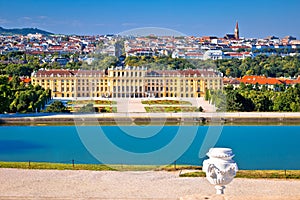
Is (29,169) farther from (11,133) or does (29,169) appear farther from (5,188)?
(11,133)

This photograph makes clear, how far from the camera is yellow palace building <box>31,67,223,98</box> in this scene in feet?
64.3

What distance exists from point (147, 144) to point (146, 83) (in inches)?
411

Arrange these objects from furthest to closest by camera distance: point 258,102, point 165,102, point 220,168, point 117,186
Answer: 1. point 165,102
2. point 258,102
3. point 117,186
4. point 220,168

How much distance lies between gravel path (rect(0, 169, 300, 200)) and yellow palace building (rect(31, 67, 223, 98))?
12.4 metres

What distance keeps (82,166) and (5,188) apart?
4.97 feet

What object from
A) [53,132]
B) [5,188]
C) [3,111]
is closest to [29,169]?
[5,188]

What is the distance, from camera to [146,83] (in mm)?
20922

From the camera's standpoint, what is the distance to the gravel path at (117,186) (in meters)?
5.33

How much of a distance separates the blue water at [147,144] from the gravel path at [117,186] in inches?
50.0

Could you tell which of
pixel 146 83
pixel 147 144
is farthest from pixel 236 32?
pixel 147 144

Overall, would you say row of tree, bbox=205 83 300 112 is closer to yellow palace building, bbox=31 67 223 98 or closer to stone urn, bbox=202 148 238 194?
yellow palace building, bbox=31 67 223 98

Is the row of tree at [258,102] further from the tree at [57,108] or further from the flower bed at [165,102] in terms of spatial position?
the tree at [57,108]

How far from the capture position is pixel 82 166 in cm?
699

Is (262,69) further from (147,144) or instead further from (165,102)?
(147,144)
